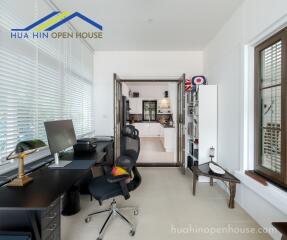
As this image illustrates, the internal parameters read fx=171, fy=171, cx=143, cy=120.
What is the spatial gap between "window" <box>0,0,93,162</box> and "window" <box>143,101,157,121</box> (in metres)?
6.49

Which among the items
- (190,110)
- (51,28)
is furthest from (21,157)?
(190,110)

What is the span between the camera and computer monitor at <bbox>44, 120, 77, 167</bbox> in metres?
1.87

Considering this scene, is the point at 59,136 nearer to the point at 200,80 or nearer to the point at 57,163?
the point at 57,163

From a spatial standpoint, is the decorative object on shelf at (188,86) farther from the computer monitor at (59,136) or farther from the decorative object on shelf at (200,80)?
the computer monitor at (59,136)

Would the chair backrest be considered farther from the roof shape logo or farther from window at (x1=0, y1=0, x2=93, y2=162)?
the roof shape logo

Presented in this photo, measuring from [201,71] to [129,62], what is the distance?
180 centimetres

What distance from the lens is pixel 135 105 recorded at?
9453mm

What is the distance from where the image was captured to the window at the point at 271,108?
1832 millimetres

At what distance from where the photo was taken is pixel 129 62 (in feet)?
13.9

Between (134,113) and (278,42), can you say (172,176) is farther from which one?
(134,113)

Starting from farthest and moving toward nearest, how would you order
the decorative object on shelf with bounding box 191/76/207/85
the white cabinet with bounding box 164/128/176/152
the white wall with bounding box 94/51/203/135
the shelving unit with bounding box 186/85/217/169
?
the white cabinet with bounding box 164/128/176/152
the white wall with bounding box 94/51/203/135
the decorative object on shelf with bounding box 191/76/207/85
the shelving unit with bounding box 186/85/217/169

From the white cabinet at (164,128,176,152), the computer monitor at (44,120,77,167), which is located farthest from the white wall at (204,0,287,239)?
the white cabinet at (164,128,176,152)

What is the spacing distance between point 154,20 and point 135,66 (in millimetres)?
1457

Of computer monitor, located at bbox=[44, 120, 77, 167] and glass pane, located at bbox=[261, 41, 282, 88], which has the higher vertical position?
glass pane, located at bbox=[261, 41, 282, 88]
